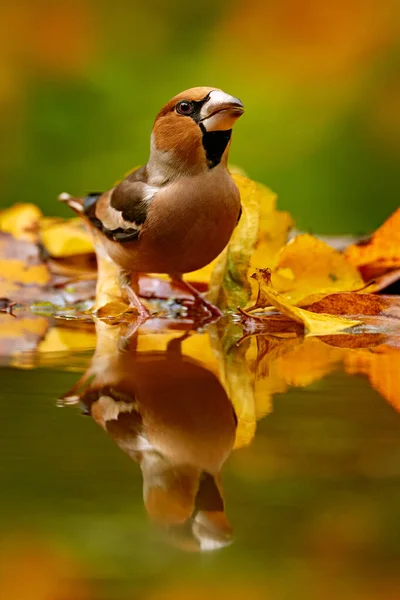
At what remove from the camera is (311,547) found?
268mm

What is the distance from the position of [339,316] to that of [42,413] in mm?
457

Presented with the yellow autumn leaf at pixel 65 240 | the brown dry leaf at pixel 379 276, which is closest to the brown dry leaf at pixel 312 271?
the brown dry leaf at pixel 379 276

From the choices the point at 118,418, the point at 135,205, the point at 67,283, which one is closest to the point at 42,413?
the point at 118,418

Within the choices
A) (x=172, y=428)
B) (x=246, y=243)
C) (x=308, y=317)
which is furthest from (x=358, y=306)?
(x=172, y=428)

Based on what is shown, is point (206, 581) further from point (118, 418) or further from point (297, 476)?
point (118, 418)

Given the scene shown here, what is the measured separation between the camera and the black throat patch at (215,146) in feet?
3.13

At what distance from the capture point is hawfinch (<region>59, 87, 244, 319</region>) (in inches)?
36.8

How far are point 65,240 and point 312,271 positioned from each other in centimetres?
46

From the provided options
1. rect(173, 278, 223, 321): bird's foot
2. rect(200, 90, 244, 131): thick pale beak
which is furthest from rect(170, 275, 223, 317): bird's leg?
rect(200, 90, 244, 131): thick pale beak

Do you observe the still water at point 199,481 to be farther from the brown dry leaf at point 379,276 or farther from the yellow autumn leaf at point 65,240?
the yellow autumn leaf at point 65,240

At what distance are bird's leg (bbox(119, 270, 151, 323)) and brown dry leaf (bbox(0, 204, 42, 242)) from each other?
238 millimetres

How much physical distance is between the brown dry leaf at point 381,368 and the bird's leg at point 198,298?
33 centimetres

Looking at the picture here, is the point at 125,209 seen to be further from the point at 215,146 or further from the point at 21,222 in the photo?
the point at 21,222

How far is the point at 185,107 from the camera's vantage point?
0.97 m
